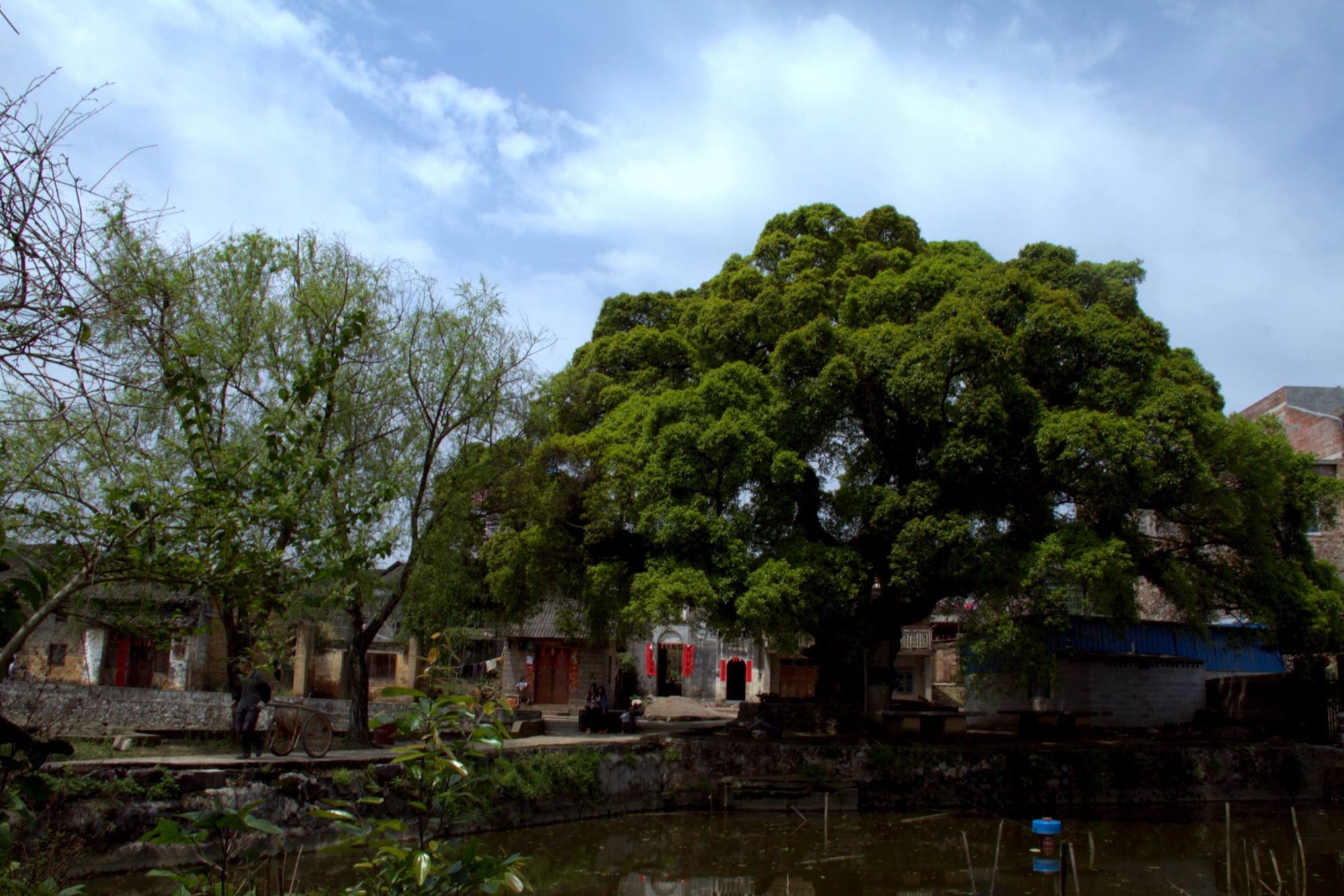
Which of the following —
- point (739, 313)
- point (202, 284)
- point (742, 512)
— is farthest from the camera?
point (739, 313)

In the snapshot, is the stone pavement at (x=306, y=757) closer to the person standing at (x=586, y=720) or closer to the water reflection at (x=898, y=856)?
the person standing at (x=586, y=720)

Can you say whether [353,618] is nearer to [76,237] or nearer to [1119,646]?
[76,237]

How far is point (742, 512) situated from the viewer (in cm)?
1506

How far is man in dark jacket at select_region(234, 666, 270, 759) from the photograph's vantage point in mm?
10969

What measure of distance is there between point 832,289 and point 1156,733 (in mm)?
12507

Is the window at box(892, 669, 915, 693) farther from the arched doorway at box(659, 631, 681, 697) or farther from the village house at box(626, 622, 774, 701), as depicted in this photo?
the arched doorway at box(659, 631, 681, 697)

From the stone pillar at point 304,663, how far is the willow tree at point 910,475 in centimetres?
731

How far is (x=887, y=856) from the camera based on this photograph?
11539 mm

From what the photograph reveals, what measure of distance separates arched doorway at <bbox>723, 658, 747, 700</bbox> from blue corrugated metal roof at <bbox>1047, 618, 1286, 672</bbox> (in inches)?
431

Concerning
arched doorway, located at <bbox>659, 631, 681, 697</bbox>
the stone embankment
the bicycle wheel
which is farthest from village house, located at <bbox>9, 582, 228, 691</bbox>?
arched doorway, located at <bbox>659, 631, 681, 697</bbox>

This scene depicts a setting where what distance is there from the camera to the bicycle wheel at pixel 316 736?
37.2 feet

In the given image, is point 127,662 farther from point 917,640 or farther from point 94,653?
point 917,640

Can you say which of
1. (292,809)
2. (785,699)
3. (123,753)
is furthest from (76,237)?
(785,699)

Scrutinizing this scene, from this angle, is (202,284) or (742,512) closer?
(202,284)
